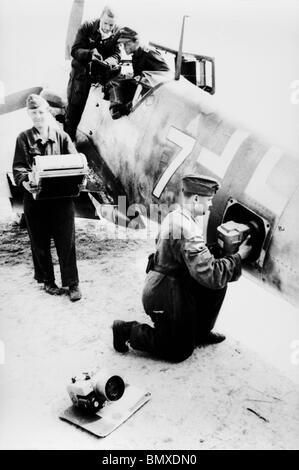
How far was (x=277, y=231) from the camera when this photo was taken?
7.66 ft

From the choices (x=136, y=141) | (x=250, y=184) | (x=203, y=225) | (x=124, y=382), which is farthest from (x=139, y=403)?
(x=136, y=141)

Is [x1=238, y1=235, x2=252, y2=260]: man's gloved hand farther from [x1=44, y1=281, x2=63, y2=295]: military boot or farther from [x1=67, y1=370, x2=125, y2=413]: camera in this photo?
[x1=44, y1=281, x2=63, y2=295]: military boot

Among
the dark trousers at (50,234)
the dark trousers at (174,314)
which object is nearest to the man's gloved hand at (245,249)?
the dark trousers at (174,314)

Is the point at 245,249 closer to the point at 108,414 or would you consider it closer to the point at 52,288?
the point at 108,414

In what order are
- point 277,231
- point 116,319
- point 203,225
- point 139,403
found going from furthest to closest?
point 116,319 → point 203,225 → point 139,403 → point 277,231

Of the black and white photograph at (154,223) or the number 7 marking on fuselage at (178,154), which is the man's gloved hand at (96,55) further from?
the number 7 marking on fuselage at (178,154)

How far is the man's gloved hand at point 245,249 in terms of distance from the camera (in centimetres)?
247

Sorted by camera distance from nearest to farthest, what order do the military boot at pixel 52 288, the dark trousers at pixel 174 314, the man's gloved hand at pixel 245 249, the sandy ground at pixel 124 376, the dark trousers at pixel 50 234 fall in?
the sandy ground at pixel 124 376
the man's gloved hand at pixel 245 249
the dark trousers at pixel 174 314
the dark trousers at pixel 50 234
the military boot at pixel 52 288

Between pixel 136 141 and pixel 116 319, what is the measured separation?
106cm

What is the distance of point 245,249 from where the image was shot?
2.49m

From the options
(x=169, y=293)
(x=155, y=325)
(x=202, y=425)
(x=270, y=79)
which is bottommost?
(x=202, y=425)

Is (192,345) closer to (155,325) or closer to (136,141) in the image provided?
(155,325)

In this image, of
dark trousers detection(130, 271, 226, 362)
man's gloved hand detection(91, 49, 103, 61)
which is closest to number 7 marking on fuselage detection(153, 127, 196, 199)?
dark trousers detection(130, 271, 226, 362)

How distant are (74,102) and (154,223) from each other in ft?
3.30
